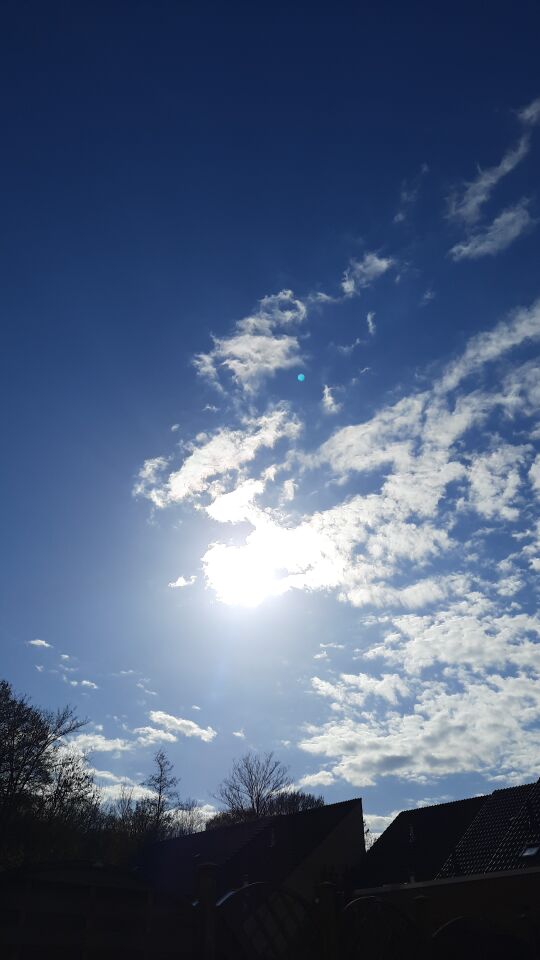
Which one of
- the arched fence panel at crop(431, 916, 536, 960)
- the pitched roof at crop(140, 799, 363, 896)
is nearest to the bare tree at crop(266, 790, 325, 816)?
the pitched roof at crop(140, 799, 363, 896)

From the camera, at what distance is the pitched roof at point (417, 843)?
1120 inches

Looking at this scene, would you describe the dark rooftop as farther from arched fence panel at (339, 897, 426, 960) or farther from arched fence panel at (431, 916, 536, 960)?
arched fence panel at (339, 897, 426, 960)

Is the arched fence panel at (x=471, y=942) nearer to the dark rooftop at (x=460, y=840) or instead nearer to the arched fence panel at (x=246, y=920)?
the arched fence panel at (x=246, y=920)

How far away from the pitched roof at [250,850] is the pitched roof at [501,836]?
7277 mm

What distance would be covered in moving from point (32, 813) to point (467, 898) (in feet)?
69.9

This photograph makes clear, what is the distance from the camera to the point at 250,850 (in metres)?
31.8

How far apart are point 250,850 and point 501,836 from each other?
12381 mm

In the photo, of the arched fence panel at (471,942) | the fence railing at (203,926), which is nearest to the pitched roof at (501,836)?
the arched fence panel at (471,942)

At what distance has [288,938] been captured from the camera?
6906 mm

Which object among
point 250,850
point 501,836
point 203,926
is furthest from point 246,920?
point 250,850

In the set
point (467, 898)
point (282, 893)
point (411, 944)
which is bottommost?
point (467, 898)

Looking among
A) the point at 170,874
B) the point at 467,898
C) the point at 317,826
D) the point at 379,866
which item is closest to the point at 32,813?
the point at 170,874

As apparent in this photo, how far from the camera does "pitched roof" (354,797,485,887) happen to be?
93.3 feet

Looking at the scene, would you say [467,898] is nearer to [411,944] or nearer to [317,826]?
[317,826]
